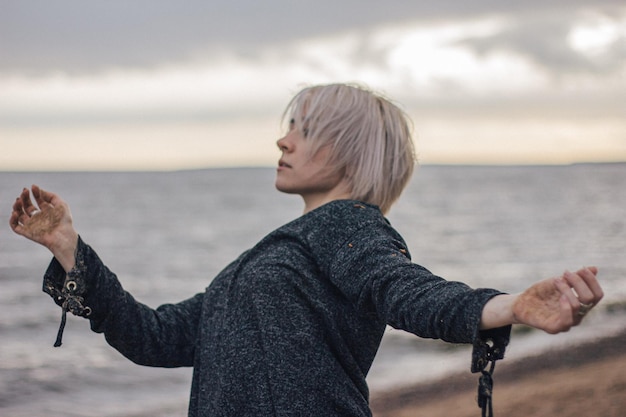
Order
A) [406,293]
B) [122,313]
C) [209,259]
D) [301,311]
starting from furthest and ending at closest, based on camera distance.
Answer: [209,259], [122,313], [301,311], [406,293]

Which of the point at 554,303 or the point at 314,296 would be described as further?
the point at 314,296

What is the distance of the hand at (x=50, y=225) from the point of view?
2307mm

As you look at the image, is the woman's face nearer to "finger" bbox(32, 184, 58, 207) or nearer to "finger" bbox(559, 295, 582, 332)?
"finger" bbox(32, 184, 58, 207)

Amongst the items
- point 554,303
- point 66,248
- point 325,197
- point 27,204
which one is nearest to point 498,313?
point 554,303

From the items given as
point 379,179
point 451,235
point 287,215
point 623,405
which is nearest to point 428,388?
point 623,405

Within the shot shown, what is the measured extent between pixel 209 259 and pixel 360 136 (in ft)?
55.7

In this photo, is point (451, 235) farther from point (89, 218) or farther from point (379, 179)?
point (379, 179)

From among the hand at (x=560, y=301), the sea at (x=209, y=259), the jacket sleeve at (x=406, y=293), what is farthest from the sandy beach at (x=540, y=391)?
the hand at (x=560, y=301)

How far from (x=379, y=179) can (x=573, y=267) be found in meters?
15.5

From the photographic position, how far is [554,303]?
157 cm

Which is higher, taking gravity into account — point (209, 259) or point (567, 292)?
point (209, 259)

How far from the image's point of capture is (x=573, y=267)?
55.6 ft

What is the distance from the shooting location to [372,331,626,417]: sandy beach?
6.00 meters

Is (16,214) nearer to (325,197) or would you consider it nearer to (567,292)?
(325,197)
